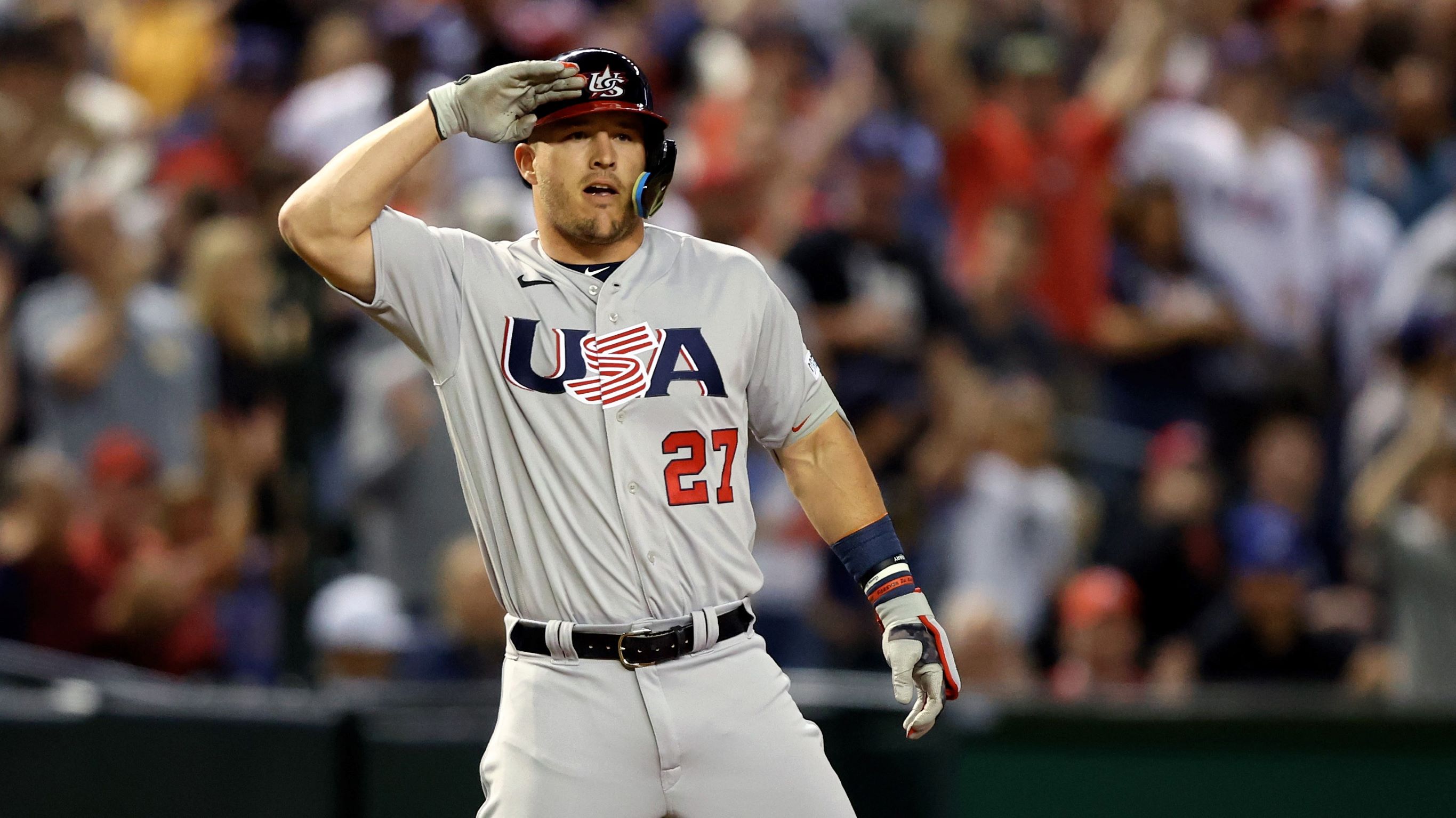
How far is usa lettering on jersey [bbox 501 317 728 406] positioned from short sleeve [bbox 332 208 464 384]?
12 centimetres

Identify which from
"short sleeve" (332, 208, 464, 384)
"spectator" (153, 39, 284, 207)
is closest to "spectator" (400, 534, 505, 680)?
"spectator" (153, 39, 284, 207)

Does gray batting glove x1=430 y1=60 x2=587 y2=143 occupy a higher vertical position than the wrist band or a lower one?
higher

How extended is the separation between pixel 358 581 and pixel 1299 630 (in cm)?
368

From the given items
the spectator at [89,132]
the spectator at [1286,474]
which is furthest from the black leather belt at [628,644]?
the spectator at [1286,474]

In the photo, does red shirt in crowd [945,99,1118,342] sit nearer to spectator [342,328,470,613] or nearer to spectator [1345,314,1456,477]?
spectator [1345,314,1456,477]

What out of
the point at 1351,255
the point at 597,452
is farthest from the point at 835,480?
the point at 1351,255

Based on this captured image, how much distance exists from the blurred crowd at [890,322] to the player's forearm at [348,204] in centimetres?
→ 216

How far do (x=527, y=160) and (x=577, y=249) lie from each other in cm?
22

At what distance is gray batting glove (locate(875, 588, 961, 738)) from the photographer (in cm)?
374

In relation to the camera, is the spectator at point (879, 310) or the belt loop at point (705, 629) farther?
the spectator at point (879, 310)

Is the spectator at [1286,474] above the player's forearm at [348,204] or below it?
below

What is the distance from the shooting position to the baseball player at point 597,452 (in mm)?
3609

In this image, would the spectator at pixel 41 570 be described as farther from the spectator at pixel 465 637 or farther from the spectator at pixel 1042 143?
the spectator at pixel 1042 143

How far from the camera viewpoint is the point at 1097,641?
284 inches
